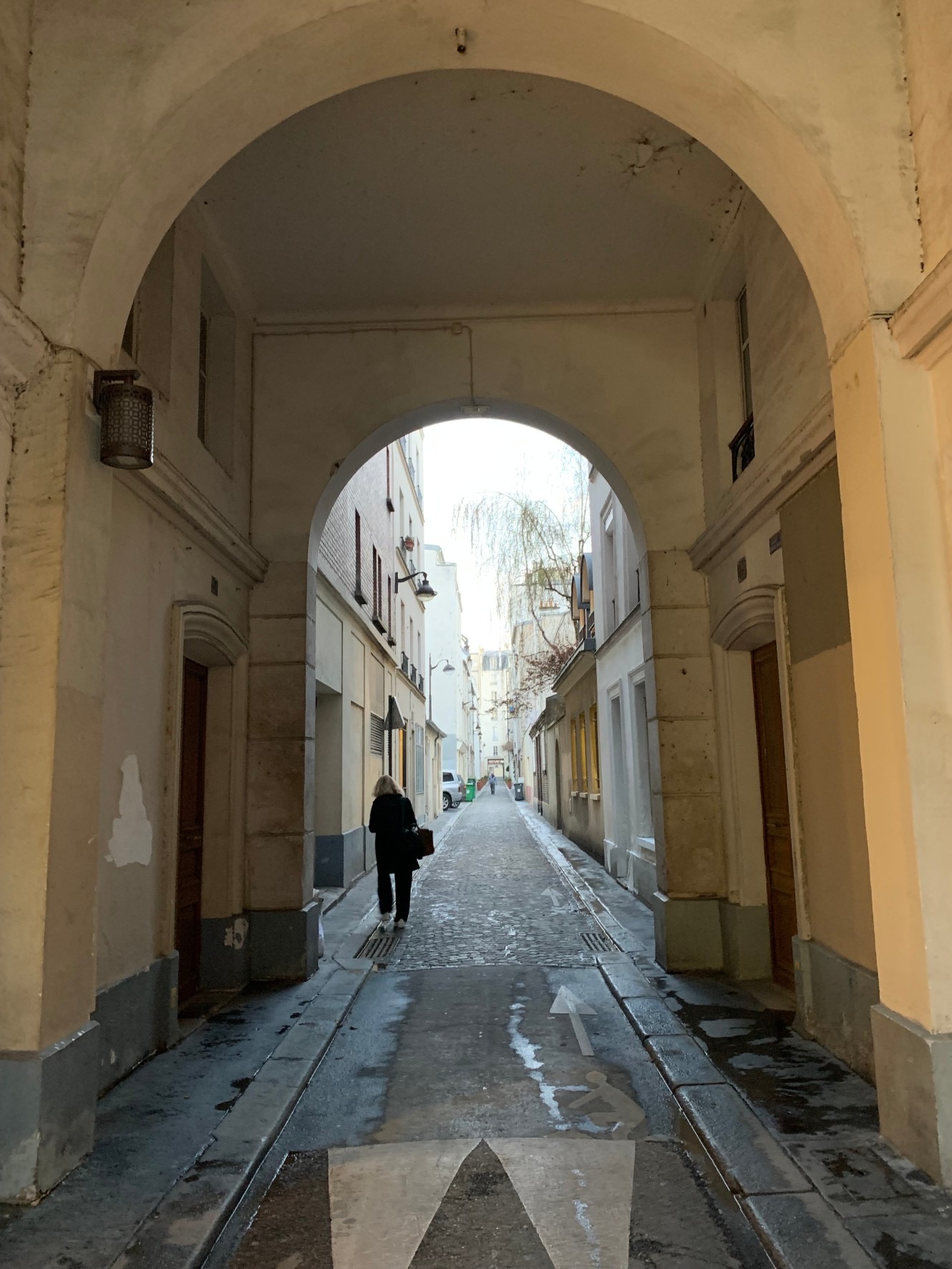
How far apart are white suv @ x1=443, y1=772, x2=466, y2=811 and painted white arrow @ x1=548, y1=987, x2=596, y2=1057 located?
105 ft

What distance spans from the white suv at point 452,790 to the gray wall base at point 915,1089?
34926 mm

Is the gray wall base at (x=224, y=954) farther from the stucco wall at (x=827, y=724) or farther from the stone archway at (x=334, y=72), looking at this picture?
the stone archway at (x=334, y=72)

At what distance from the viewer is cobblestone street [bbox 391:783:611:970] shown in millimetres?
8086

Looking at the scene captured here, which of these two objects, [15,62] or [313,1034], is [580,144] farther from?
[313,1034]

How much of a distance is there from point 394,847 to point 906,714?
7108 millimetres

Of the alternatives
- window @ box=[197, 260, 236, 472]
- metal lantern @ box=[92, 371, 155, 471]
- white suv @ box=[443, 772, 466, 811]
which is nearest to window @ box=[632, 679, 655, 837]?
window @ box=[197, 260, 236, 472]

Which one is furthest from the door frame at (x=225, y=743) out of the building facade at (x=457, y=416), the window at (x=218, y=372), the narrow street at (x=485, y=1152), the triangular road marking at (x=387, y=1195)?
the triangular road marking at (x=387, y=1195)

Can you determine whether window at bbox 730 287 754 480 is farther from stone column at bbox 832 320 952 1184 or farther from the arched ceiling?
stone column at bbox 832 320 952 1184

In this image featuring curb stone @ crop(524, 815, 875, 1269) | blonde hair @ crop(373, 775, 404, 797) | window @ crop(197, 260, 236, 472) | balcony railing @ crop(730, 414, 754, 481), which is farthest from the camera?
blonde hair @ crop(373, 775, 404, 797)

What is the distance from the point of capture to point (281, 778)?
7.50 metres

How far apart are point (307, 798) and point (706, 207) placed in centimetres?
574

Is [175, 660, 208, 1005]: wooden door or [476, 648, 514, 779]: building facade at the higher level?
[476, 648, 514, 779]: building facade

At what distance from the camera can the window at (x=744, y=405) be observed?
7.04 metres

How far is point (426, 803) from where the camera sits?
28188 mm
